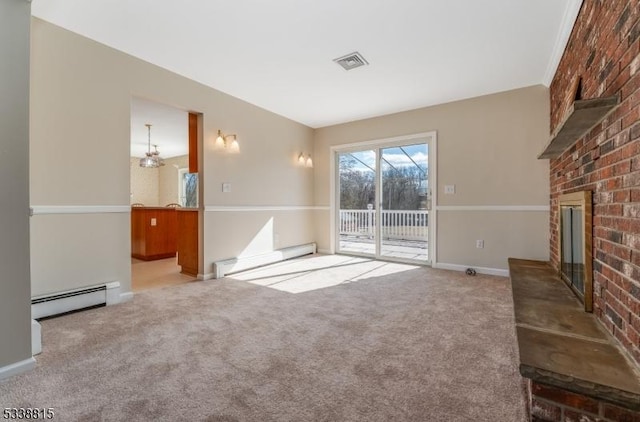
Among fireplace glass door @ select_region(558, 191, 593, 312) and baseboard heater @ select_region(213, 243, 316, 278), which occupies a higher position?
fireplace glass door @ select_region(558, 191, 593, 312)

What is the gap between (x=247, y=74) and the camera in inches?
130

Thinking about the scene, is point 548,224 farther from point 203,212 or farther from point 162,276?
point 162,276

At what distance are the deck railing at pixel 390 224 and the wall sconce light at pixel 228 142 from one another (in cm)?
226

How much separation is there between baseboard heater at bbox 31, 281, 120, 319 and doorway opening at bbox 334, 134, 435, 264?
3.48 meters

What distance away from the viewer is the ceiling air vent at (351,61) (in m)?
→ 2.89

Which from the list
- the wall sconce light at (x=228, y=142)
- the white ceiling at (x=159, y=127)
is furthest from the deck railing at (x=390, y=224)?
the white ceiling at (x=159, y=127)

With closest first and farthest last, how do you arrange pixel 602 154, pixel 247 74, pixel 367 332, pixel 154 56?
pixel 602 154 < pixel 367 332 < pixel 154 56 < pixel 247 74

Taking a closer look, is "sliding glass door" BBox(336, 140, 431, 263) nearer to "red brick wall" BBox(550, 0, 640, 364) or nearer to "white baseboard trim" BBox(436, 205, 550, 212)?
"white baseboard trim" BBox(436, 205, 550, 212)

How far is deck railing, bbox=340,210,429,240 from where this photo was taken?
14.8ft

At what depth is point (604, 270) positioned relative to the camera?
144 cm

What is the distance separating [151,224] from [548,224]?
225 inches

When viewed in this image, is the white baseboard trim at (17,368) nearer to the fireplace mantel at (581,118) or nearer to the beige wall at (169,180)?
the fireplace mantel at (581,118)

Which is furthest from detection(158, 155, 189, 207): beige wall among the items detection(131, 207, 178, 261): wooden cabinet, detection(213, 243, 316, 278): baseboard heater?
detection(213, 243, 316, 278): baseboard heater

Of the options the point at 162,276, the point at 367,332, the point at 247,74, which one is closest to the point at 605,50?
the point at 367,332
